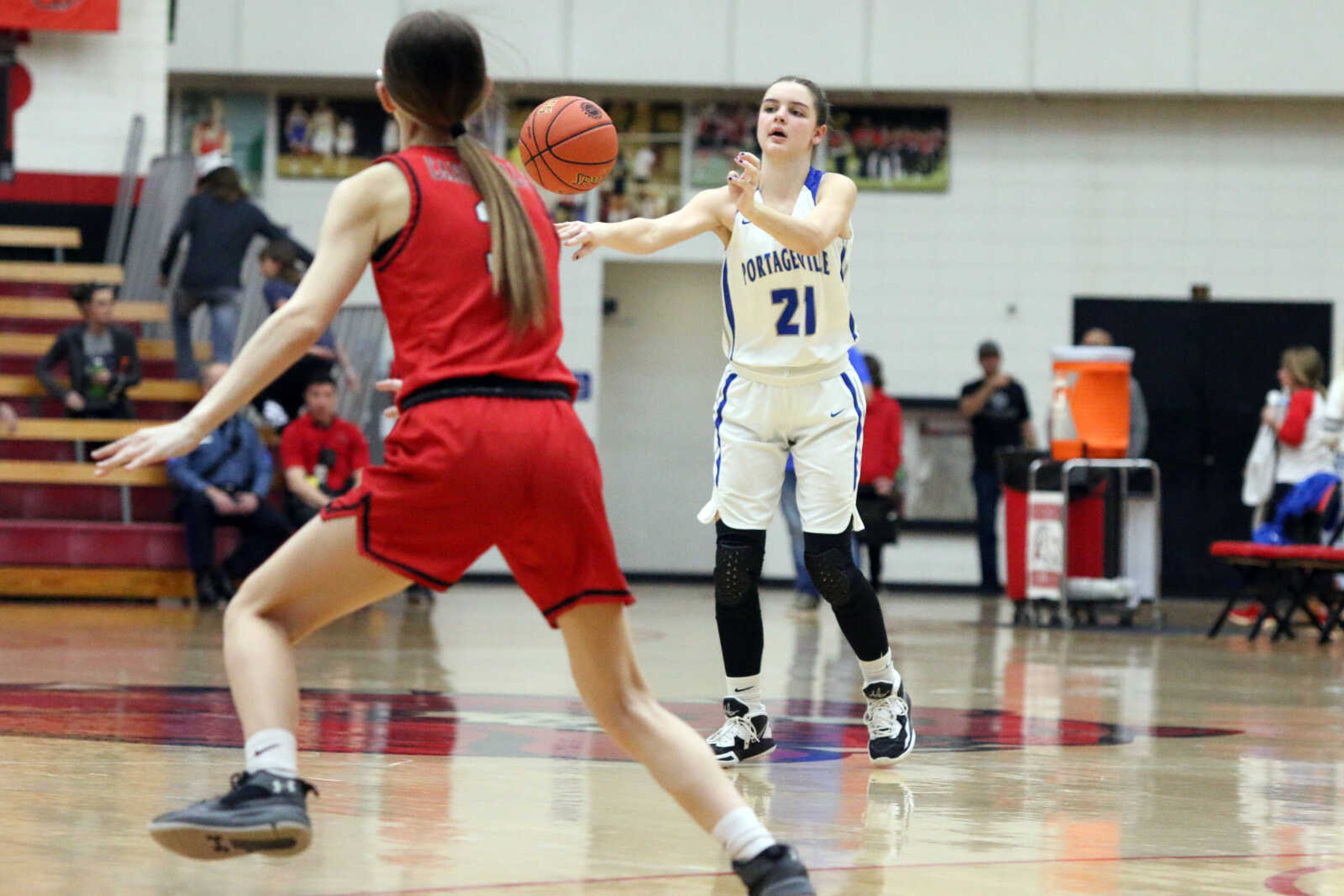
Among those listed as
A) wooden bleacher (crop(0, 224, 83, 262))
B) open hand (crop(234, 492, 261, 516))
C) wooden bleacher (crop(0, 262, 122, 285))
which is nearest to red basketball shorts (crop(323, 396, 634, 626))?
open hand (crop(234, 492, 261, 516))

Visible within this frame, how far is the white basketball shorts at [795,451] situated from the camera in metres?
5.49

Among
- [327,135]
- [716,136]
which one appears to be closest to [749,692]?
[716,136]

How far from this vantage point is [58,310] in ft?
48.6

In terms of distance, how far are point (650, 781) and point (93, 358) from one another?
915cm

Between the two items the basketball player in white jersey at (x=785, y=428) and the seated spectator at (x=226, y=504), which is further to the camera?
the seated spectator at (x=226, y=504)

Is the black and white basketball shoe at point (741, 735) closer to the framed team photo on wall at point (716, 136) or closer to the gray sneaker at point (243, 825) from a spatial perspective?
the gray sneaker at point (243, 825)

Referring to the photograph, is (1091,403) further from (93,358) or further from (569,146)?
(569,146)

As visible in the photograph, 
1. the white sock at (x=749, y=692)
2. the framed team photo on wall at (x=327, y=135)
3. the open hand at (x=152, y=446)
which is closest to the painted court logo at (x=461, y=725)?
the white sock at (x=749, y=692)

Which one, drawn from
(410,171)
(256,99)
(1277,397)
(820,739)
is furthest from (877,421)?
(410,171)

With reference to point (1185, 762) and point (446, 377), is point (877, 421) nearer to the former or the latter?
point (1185, 762)

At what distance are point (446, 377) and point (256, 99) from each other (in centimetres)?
1561

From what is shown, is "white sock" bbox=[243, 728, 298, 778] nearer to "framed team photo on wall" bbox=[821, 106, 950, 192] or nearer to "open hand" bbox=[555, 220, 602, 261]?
"open hand" bbox=[555, 220, 602, 261]

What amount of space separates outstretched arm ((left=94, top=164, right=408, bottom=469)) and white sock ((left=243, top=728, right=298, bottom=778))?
0.51 m

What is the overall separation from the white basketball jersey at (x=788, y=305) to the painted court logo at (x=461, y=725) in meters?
1.22
